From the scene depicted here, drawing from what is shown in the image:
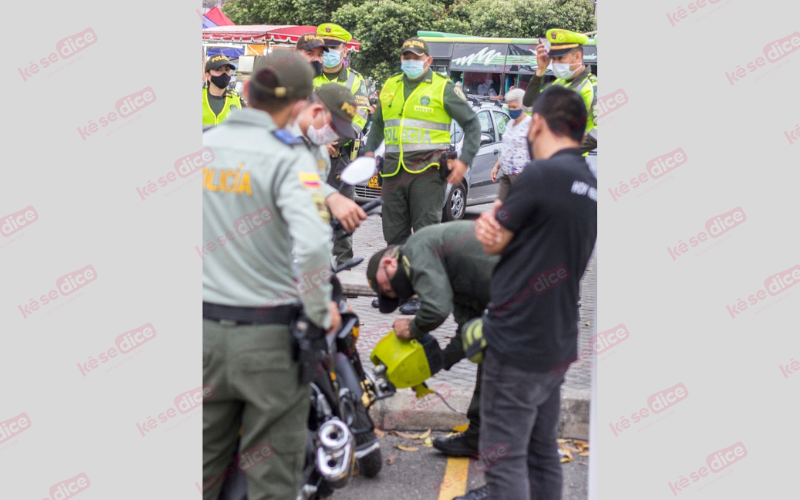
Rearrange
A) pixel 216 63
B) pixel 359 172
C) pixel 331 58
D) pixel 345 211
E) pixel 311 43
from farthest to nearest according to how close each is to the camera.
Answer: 1. pixel 216 63
2. pixel 331 58
3. pixel 311 43
4. pixel 345 211
5. pixel 359 172

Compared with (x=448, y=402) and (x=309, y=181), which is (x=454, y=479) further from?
(x=309, y=181)

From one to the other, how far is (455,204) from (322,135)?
8.18m

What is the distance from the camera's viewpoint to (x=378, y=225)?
12312 millimetres

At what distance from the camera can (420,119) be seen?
6.46m

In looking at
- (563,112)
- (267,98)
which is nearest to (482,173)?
(563,112)

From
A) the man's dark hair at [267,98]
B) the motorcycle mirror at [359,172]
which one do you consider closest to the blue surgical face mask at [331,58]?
the motorcycle mirror at [359,172]

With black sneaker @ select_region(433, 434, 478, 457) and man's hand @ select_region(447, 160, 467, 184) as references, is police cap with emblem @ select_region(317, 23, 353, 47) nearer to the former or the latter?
man's hand @ select_region(447, 160, 467, 184)

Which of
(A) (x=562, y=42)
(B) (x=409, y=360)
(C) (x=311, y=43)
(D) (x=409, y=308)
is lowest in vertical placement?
(D) (x=409, y=308)

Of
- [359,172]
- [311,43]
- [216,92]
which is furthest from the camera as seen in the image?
[216,92]

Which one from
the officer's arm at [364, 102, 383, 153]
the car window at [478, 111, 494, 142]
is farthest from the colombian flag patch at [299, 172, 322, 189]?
the car window at [478, 111, 494, 142]

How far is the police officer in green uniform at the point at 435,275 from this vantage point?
389 cm

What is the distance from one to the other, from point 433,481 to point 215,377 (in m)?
1.90

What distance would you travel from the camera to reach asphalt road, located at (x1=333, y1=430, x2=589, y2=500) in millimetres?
4078

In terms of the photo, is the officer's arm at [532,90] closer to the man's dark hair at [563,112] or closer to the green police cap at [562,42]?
the green police cap at [562,42]
